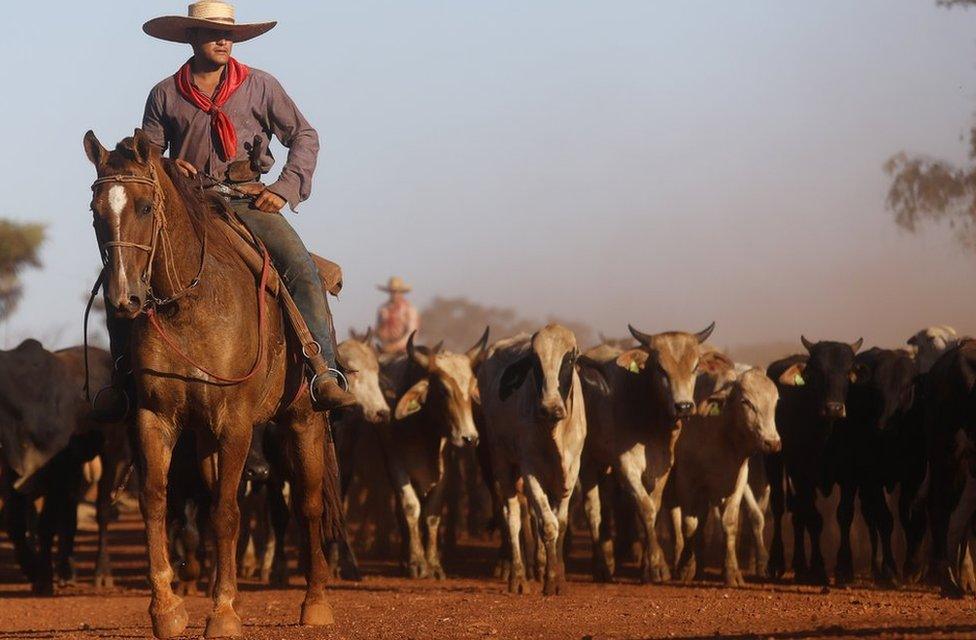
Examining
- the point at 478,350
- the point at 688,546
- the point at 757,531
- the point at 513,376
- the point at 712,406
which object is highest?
the point at 478,350

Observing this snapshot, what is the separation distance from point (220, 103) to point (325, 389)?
1734 mm

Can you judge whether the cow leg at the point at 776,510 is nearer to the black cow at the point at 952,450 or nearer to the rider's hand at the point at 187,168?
the black cow at the point at 952,450

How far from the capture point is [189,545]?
47.0ft

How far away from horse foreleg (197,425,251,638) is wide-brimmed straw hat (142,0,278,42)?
239 centimetres

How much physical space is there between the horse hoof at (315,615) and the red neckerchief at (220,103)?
262cm

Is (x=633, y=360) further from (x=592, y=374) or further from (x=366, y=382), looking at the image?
(x=366, y=382)

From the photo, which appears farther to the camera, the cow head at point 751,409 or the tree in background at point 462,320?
the tree in background at point 462,320

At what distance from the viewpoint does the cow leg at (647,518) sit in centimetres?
1449

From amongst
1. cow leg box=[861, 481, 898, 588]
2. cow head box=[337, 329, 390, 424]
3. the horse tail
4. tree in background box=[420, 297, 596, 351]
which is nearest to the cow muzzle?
cow leg box=[861, 481, 898, 588]

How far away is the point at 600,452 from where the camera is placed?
15.5 m

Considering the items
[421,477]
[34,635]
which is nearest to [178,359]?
[34,635]

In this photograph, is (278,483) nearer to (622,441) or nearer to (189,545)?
(189,545)

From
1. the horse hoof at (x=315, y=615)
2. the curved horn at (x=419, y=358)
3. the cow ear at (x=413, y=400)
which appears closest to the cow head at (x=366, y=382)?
the cow ear at (x=413, y=400)

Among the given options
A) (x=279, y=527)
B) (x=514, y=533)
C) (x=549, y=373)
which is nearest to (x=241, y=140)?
(x=549, y=373)
